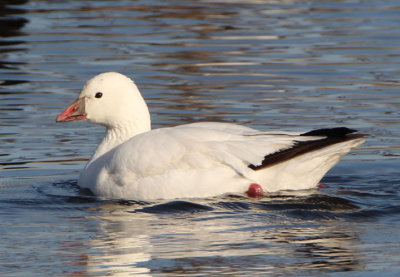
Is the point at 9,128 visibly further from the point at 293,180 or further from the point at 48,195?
the point at 293,180

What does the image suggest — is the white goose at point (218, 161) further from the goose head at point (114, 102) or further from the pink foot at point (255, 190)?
the goose head at point (114, 102)

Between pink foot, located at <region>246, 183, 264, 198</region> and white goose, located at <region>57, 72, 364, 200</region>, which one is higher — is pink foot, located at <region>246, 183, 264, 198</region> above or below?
below

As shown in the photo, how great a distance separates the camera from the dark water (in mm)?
7125

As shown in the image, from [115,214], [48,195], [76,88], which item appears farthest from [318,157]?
[76,88]

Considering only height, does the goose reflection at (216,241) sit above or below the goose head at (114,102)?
below

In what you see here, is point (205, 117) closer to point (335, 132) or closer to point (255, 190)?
point (255, 190)

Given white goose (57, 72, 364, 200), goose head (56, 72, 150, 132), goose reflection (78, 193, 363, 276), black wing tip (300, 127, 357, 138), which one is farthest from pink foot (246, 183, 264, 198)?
goose head (56, 72, 150, 132)

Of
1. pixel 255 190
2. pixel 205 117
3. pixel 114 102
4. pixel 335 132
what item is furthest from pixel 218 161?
pixel 205 117

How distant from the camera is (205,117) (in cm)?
1223

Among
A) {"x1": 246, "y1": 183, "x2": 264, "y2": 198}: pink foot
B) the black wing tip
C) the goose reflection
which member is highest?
the black wing tip

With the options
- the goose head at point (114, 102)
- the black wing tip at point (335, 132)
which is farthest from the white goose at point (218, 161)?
the goose head at point (114, 102)

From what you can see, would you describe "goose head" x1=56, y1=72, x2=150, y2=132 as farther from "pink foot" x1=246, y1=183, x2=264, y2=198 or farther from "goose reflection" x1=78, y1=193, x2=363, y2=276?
"pink foot" x1=246, y1=183, x2=264, y2=198

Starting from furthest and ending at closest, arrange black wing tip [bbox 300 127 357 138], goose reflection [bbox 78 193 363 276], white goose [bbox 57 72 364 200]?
white goose [bbox 57 72 364 200], black wing tip [bbox 300 127 357 138], goose reflection [bbox 78 193 363 276]

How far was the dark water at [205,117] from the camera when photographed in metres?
7.12
